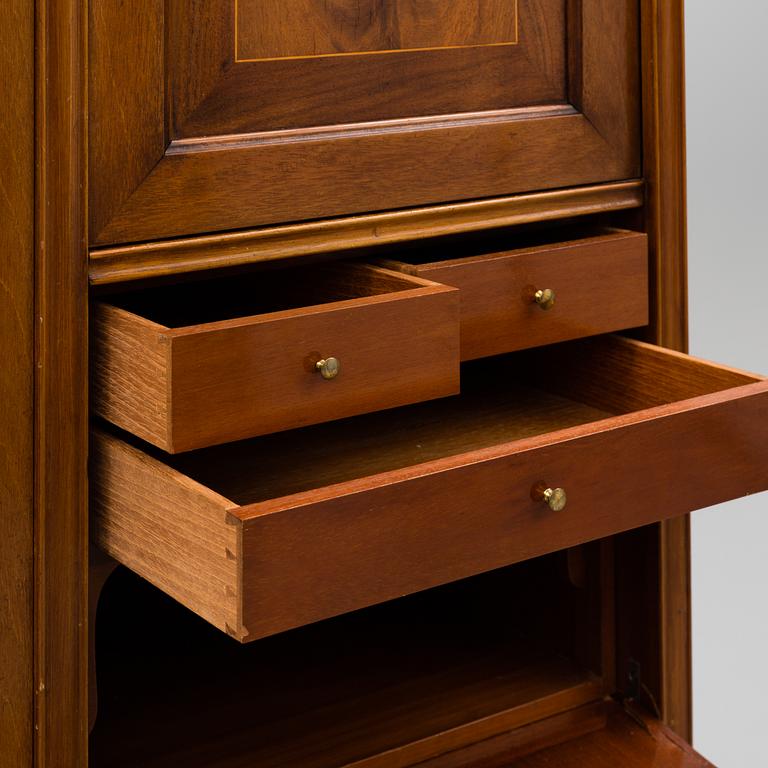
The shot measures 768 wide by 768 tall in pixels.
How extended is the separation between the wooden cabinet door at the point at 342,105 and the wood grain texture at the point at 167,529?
0.21m

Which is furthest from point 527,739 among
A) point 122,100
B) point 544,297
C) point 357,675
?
point 122,100

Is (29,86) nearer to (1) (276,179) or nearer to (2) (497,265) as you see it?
(1) (276,179)

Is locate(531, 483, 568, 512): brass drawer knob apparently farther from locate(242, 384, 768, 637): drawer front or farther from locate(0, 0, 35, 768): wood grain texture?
locate(0, 0, 35, 768): wood grain texture

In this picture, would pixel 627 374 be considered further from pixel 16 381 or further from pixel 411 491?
pixel 16 381

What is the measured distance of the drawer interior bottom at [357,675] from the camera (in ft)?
6.14

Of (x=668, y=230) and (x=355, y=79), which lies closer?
(x=355, y=79)

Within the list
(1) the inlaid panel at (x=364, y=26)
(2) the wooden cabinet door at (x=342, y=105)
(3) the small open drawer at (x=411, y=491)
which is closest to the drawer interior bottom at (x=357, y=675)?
(3) the small open drawer at (x=411, y=491)

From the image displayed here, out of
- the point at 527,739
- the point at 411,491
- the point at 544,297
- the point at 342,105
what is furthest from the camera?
the point at 527,739

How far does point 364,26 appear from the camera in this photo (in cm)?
160

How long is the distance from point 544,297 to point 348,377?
0.32 meters

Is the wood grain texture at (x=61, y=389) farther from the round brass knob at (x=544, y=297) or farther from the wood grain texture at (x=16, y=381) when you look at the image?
the round brass knob at (x=544, y=297)

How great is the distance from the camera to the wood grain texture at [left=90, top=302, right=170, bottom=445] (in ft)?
4.58

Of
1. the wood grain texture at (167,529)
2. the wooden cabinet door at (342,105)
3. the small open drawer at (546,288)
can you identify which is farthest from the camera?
the small open drawer at (546,288)

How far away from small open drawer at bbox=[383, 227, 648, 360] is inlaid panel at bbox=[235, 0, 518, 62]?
220 mm
